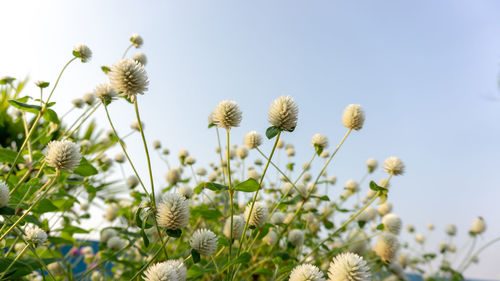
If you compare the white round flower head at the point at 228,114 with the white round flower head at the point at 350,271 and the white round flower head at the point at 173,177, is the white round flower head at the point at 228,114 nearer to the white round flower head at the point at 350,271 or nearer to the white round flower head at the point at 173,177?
the white round flower head at the point at 350,271

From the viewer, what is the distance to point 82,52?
5.39 ft

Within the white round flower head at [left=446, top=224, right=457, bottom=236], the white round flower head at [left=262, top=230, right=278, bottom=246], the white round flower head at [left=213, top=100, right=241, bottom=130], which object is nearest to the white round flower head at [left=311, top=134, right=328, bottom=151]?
the white round flower head at [left=262, top=230, right=278, bottom=246]

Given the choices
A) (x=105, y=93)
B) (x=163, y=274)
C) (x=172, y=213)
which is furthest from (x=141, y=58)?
(x=163, y=274)

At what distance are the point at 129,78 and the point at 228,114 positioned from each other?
351 millimetres

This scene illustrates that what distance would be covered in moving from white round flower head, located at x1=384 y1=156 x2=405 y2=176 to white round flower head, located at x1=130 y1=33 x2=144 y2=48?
1.66 metres

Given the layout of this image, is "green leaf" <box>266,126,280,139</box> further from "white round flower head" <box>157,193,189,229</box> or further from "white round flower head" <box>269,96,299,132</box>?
"white round flower head" <box>157,193,189,229</box>

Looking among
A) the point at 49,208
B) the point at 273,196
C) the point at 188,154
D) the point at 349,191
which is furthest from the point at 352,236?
the point at 49,208

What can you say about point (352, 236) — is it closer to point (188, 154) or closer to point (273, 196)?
point (273, 196)

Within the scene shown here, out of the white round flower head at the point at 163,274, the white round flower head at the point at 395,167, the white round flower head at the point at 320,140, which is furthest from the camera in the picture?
the white round flower head at the point at 320,140

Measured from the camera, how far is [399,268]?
2.21m

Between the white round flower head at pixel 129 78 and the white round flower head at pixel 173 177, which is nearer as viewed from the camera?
the white round flower head at pixel 129 78

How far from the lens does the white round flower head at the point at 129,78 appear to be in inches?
40.4

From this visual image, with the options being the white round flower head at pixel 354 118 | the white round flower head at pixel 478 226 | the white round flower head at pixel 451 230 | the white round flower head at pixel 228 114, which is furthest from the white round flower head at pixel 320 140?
the white round flower head at pixel 451 230

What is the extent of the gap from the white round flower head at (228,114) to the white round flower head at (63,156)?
51cm
